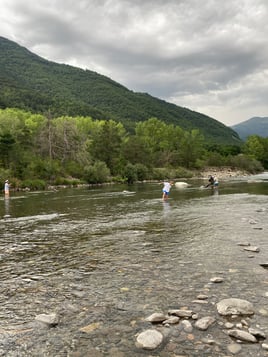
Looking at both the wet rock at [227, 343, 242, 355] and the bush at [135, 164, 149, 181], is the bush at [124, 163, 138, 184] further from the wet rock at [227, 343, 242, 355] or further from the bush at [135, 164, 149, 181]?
the wet rock at [227, 343, 242, 355]

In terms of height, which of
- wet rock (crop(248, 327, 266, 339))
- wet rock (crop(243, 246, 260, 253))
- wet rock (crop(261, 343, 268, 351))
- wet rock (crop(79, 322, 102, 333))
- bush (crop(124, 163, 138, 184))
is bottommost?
wet rock (crop(243, 246, 260, 253))

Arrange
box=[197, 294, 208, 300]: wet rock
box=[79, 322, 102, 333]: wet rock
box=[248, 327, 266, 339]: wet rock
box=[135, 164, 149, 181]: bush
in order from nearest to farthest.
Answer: box=[248, 327, 266, 339]: wet rock → box=[79, 322, 102, 333]: wet rock → box=[197, 294, 208, 300]: wet rock → box=[135, 164, 149, 181]: bush

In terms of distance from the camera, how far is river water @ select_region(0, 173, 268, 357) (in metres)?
5.78

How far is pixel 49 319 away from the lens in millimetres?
6562

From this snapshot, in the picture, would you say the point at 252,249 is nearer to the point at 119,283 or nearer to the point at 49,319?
the point at 119,283

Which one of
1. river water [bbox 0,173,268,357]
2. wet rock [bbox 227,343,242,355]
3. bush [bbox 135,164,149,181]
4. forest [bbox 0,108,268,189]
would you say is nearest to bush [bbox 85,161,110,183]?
forest [bbox 0,108,268,189]

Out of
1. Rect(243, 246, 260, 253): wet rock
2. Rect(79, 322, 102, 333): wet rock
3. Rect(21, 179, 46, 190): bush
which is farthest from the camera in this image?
Rect(21, 179, 46, 190): bush

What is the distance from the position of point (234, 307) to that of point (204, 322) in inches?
37.9

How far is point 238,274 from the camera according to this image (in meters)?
9.26

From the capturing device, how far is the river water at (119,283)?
5.78m

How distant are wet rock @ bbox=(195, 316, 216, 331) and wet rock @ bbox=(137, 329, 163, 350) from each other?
0.82 meters

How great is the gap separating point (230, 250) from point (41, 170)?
58.3m

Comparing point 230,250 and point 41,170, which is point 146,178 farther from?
point 230,250

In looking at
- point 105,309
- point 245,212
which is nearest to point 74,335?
point 105,309
